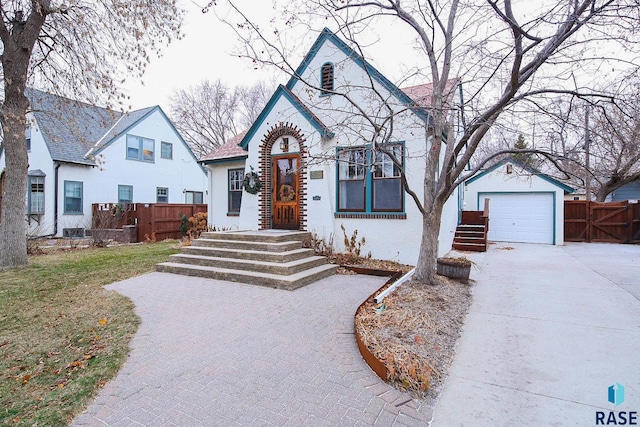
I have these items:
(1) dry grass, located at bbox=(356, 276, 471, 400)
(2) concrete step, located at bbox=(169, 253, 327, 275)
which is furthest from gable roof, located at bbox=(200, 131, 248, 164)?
(1) dry grass, located at bbox=(356, 276, 471, 400)

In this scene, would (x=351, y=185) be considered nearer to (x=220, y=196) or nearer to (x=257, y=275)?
(x=257, y=275)

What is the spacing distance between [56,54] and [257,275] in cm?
872

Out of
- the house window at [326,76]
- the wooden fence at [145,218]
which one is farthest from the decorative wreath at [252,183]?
the wooden fence at [145,218]

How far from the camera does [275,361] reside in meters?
3.45

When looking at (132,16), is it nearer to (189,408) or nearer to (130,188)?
(189,408)

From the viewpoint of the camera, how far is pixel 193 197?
2233cm

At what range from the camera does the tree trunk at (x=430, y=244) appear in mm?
6289

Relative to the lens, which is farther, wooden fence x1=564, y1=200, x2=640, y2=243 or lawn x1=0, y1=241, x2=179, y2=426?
wooden fence x1=564, y1=200, x2=640, y2=243

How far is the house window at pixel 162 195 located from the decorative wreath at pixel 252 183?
483 inches

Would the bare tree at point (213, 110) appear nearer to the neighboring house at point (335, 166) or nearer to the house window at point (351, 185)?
the neighboring house at point (335, 166)

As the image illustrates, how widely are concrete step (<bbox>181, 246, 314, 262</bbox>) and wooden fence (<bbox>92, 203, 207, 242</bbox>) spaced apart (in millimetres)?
6968

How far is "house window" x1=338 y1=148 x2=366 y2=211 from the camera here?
29.6 feet

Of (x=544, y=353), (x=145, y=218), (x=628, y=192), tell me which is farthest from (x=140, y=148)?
(x=628, y=192)

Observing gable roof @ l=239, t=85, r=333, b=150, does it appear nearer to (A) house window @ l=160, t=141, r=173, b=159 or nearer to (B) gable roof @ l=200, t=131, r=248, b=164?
(B) gable roof @ l=200, t=131, r=248, b=164
